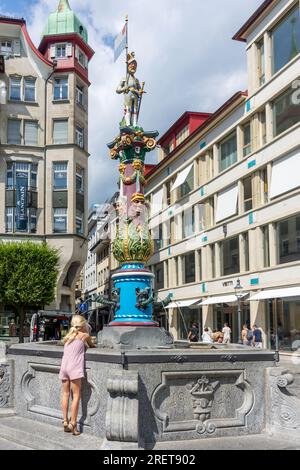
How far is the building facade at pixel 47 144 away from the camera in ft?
144

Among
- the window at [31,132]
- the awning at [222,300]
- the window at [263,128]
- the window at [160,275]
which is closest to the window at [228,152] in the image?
the window at [263,128]

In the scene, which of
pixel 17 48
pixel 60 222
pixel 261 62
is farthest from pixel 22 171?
pixel 261 62

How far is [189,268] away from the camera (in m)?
43.9

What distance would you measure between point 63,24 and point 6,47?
16.3ft

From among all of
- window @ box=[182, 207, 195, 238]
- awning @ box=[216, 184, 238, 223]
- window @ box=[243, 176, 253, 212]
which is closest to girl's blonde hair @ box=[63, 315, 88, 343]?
window @ box=[243, 176, 253, 212]

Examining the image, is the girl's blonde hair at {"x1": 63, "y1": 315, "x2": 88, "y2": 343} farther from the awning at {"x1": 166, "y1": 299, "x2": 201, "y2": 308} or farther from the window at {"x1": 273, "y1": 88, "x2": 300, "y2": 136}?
the awning at {"x1": 166, "y1": 299, "x2": 201, "y2": 308}

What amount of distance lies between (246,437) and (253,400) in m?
0.46

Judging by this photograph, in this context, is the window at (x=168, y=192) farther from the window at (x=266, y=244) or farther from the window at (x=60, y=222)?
the window at (x=266, y=244)

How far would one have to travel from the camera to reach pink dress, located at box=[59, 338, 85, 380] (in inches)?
286

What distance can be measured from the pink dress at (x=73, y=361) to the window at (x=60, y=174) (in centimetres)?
3827

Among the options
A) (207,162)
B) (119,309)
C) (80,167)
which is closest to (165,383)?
(119,309)

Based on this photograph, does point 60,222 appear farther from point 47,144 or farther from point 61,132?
point 61,132

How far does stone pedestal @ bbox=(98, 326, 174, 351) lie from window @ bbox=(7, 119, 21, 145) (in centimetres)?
3772
